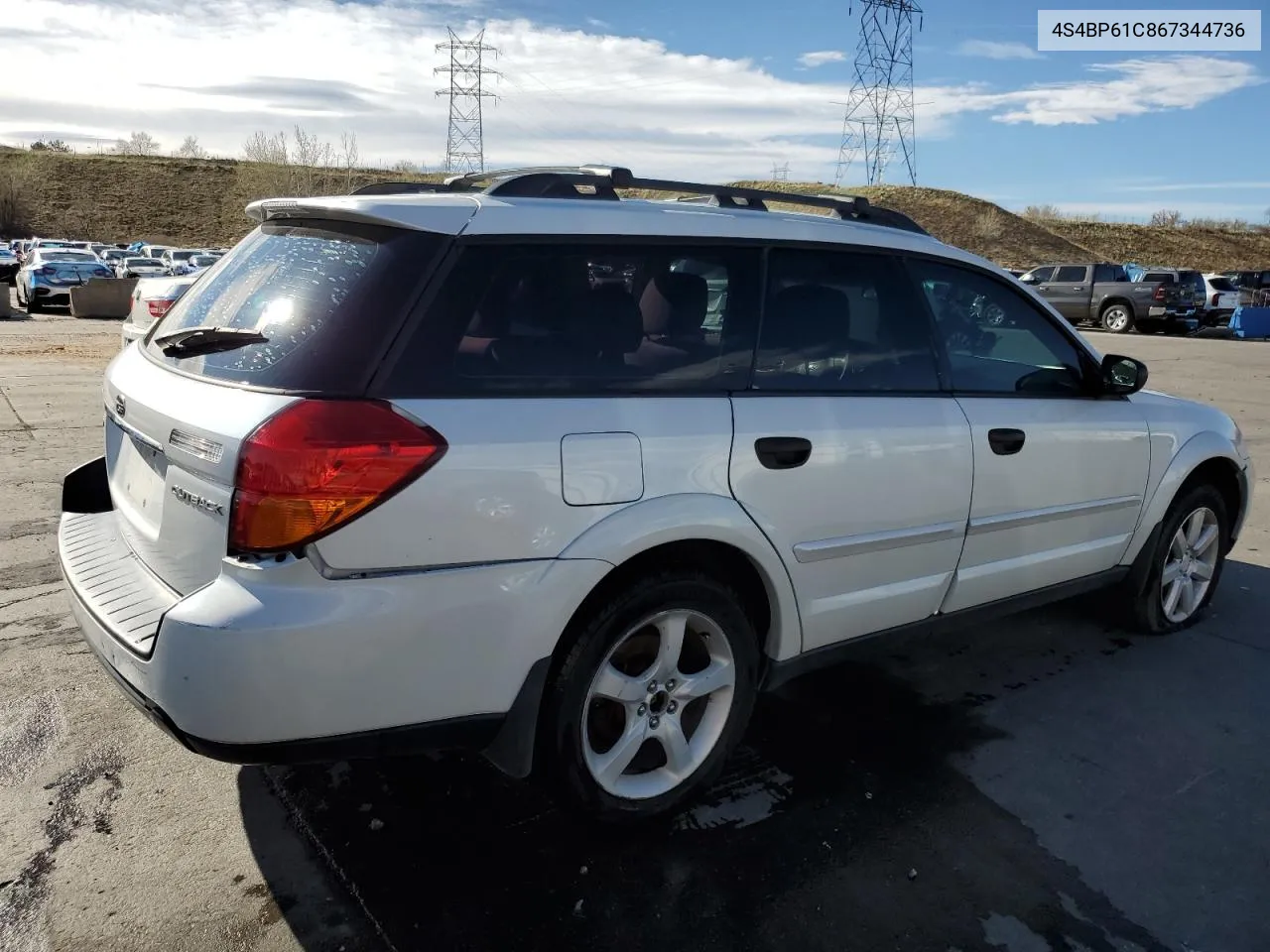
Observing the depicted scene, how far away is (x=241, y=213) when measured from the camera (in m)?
69.6

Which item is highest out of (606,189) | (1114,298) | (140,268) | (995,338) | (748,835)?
(1114,298)

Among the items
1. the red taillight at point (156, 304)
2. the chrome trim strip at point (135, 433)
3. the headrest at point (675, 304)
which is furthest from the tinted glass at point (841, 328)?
the red taillight at point (156, 304)

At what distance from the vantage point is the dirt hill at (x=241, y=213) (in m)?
58.9

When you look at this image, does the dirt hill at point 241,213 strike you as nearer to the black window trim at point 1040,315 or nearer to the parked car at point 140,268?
the parked car at point 140,268

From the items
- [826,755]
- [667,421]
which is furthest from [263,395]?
[826,755]

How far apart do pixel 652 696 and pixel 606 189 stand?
155 cm

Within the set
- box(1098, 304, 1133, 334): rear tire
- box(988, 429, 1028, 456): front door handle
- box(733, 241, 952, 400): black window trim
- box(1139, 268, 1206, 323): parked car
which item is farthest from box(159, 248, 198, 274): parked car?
box(988, 429, 1028, 456): front door handle

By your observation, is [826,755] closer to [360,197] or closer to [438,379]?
[438,379]

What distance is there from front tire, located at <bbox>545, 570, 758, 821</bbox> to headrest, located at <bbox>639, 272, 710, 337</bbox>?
2.32 ft

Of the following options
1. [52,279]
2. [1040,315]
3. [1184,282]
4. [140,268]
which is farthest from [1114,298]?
[140,268]

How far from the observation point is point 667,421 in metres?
2.70

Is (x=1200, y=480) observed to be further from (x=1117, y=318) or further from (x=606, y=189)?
(x=1117, y=318)

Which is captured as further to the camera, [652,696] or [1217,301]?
[1217,301]

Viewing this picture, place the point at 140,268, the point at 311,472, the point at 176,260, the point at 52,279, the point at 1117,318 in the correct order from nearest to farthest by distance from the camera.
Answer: the point at 311,472 < the point at 52,279 < the point at 1117,318 < the point at 140,268 < the point at 176,260
